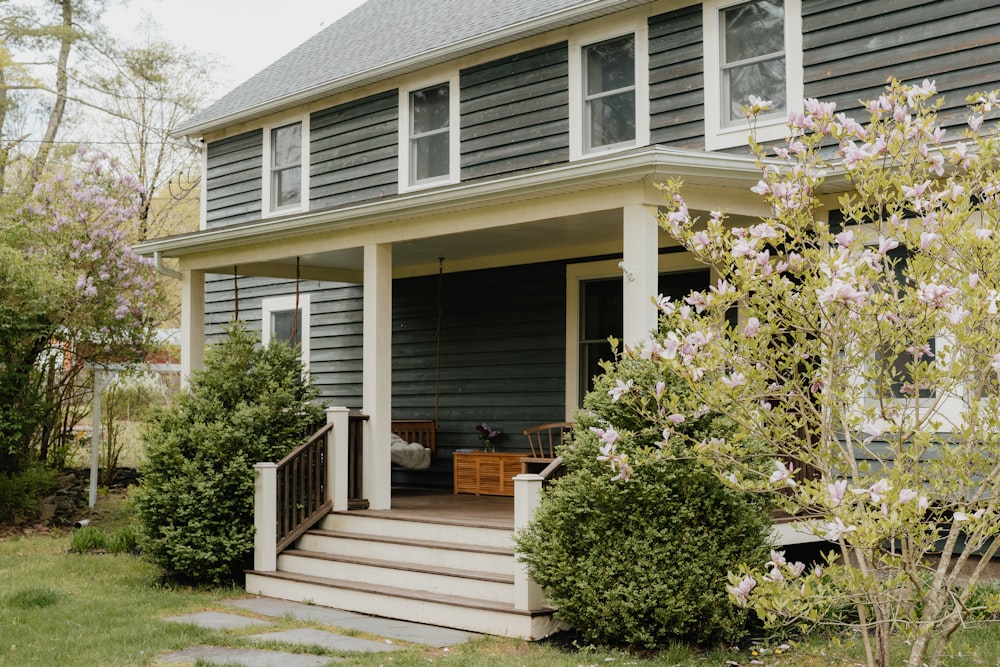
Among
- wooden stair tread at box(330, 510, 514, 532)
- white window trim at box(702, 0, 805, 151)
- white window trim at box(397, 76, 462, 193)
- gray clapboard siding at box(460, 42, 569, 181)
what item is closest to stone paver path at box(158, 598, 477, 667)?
wooden stair tread at box(330, 510, 514, 532)

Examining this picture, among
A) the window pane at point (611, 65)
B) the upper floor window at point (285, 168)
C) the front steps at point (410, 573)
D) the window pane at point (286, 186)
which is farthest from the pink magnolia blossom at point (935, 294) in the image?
the window pane at point (286, 186)

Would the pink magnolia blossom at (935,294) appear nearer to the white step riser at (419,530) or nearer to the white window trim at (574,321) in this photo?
the white step riser at (419,530)

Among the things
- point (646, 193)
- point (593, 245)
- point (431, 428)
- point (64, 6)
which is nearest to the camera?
point (646, 193)

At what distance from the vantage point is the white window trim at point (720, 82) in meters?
9.64

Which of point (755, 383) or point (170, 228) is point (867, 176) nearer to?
point (755, 383)

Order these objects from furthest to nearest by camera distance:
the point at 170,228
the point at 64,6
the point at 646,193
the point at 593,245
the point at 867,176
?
the point at 170,228 → the point at 64,6 → the point at 593,245 → the point at 646,193 → the point at 867,176

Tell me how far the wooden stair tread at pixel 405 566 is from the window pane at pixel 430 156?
17.1ft

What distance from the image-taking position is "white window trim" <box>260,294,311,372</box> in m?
14.8

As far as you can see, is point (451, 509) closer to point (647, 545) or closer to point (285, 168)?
point (647, 545)

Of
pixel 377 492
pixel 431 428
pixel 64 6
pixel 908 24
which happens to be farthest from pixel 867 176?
pixel 64 6

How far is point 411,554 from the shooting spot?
8758 millimetres

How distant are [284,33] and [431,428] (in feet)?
109

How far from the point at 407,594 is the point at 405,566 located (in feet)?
1.38

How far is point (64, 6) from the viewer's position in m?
27.4
